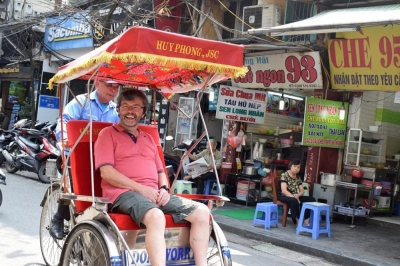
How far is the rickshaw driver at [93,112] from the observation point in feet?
16.5

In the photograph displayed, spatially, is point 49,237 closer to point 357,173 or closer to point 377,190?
point 357,173

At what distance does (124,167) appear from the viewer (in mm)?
4461

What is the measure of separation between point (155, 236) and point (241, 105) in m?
7.94

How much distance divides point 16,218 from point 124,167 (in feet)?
12.8

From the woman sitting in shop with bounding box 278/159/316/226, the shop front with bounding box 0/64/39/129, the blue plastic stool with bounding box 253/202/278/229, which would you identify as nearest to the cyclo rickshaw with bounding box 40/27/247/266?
the blue plastic stool with bounding box 253/202/278/229

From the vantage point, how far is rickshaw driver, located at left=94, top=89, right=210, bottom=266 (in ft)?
13.1

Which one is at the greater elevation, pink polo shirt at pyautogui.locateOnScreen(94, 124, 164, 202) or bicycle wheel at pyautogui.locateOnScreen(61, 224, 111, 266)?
pink polo shirt at pyautogui.locateOnScreen(94, 124, 164, 202)

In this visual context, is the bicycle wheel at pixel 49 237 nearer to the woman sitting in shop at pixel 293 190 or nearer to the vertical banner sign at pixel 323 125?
the woman sitting in shop at pixel 293 190

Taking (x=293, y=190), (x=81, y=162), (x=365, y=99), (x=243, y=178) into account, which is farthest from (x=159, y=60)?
(x=243, y=178)

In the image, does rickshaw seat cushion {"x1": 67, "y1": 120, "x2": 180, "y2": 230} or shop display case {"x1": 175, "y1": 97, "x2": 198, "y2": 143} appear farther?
shop display case {"x1": 175, "y1": 97, "x2": 198, "y2": 143}

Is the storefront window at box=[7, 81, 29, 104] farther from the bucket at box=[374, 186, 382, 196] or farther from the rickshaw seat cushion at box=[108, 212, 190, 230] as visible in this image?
the rickshaw seat cushion at box=[108, 212, 190, 230]

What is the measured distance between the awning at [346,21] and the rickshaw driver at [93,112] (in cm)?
390

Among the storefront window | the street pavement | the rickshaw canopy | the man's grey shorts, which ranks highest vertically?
the storefront window

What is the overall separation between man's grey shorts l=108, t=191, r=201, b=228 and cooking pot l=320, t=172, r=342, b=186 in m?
6.52
